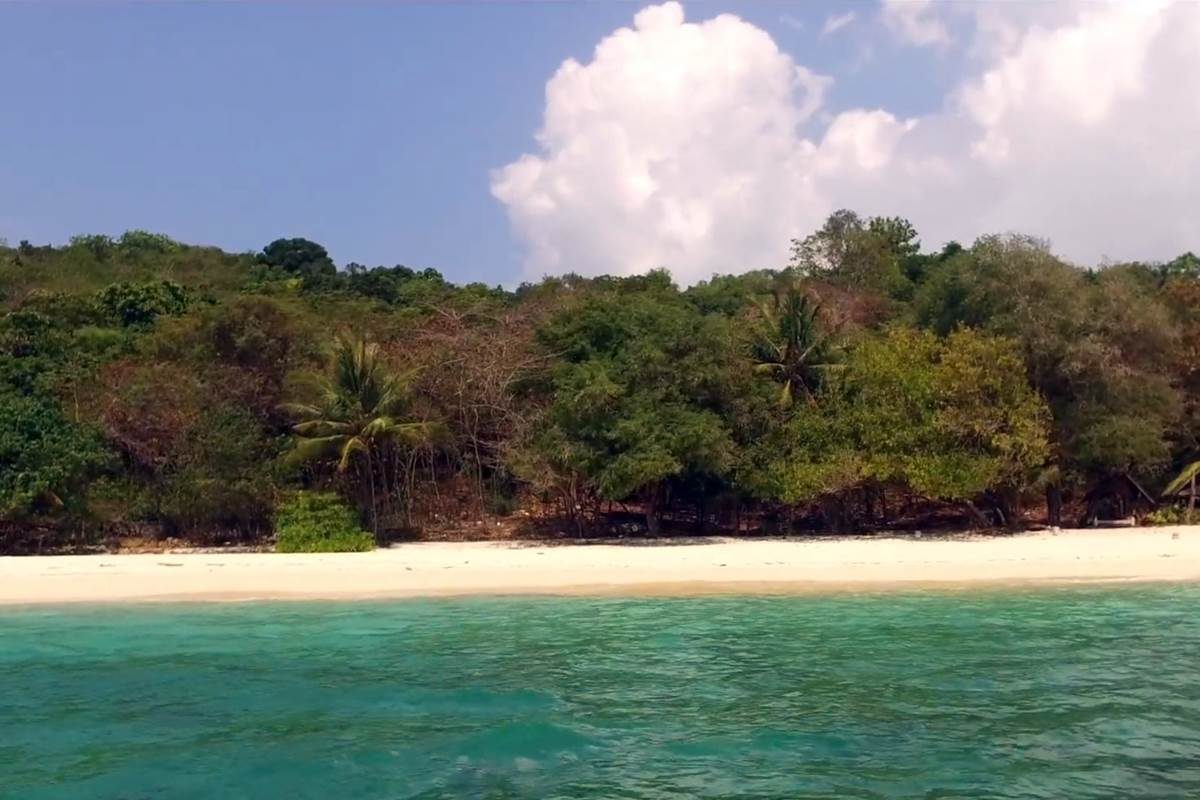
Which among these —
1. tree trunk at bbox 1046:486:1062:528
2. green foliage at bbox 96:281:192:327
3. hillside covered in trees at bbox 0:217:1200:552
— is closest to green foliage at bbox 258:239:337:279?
green foliage at bbox 96:281:192:327

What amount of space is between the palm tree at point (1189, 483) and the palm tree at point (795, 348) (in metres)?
9.02

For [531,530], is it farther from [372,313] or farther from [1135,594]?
[1135,594]

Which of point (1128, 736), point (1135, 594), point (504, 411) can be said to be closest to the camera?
point (1128, 736)

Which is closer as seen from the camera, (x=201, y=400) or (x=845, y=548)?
(x=845, y=548)

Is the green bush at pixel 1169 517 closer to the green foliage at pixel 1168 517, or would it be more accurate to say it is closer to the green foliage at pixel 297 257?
the green foliage at pixel 1168 517

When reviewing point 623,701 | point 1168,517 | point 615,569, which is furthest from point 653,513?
point 623,701

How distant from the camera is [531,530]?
28.8m

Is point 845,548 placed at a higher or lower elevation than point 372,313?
lower

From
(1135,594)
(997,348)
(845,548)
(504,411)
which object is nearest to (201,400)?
(504,411)

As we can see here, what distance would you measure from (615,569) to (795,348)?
8.90 meters

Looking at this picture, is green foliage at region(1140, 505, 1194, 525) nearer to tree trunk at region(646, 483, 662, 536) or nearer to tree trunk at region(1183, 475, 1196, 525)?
tree trunk at region(1183, 475, 1196, 525)

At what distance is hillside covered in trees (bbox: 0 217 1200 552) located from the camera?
82.2ft

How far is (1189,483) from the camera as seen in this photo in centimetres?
2758

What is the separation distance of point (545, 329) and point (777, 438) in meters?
6.85
